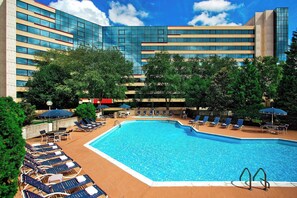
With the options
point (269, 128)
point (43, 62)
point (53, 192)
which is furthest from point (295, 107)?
point (43, 62)

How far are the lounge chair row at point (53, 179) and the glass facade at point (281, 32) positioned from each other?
6602 centimetres

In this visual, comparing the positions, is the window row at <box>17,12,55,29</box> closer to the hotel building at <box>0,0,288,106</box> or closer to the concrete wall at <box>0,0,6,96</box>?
the hotel building at <box>0,0,288,106</box>

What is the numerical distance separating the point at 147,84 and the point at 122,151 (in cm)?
2416

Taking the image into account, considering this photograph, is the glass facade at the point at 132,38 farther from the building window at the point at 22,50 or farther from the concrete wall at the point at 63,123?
the concrete wall at the point at 63,123

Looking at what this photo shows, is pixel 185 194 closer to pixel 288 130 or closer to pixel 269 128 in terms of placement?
pixel 269 128

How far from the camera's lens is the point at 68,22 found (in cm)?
4897

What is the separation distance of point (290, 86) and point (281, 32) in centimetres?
4785

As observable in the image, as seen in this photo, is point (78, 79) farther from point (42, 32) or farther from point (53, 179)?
point (42, 32)

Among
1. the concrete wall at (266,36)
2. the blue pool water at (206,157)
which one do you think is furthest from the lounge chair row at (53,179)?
the concrete wall at (266,36)

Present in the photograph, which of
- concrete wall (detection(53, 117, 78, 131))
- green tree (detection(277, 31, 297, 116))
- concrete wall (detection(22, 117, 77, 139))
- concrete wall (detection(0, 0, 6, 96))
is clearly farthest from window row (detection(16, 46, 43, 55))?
green tree (detection(277, 31, 297, 116))

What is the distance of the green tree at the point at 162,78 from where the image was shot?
31.4m

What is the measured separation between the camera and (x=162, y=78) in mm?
32938

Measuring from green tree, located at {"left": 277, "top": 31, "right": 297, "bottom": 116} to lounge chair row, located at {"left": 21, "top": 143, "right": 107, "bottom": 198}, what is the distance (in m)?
20.9

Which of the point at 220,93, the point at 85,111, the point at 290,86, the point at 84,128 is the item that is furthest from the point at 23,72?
the point at 290,86
